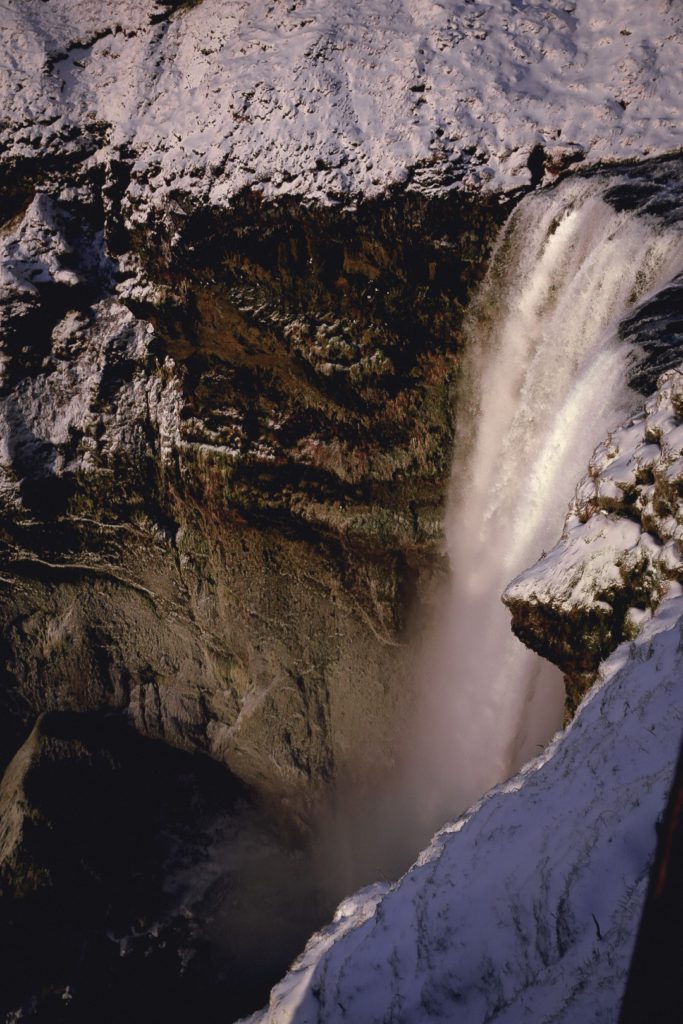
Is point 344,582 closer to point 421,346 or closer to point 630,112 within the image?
point 421,346

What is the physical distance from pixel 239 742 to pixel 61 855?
8.67 feet

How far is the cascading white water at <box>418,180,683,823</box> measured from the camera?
5637mm

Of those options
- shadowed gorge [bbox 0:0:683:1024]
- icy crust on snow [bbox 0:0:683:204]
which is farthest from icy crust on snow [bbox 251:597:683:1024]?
icy crust on snow [bbox 0:0:683:204]

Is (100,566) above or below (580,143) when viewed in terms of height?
below

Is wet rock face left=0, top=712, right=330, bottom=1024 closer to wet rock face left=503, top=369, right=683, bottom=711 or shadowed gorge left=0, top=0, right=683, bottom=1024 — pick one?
shadowed gorge left=0, top=0, right=683, bottom=1024

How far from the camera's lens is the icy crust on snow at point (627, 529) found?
395 centimetres

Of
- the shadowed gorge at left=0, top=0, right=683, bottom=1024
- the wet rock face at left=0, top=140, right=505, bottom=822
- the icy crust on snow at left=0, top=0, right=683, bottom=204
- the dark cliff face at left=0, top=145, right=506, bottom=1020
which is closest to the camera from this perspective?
the shadowed gorge at left=0, top=0, right=683, bottom=1024

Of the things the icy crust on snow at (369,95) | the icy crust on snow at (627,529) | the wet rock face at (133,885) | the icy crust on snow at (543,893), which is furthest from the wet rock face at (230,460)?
the icy crust on snow at (543,893)

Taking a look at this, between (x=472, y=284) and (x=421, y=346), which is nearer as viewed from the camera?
(x=472, y=284)

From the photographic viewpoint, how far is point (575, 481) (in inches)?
227

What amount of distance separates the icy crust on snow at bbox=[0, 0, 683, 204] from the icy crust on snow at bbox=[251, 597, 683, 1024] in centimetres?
536

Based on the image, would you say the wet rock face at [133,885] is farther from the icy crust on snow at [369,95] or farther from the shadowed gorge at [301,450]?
the icy crust on snow at [369,95]

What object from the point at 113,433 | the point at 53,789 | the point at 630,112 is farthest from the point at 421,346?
the point at 53,789

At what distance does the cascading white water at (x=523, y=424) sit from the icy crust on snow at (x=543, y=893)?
2446 mm
